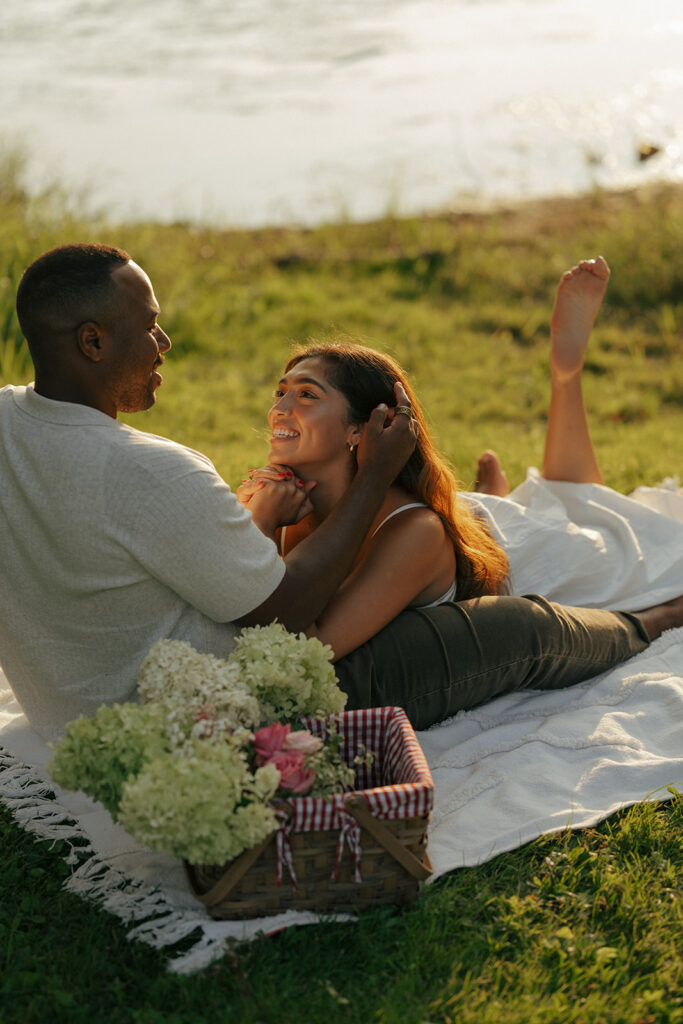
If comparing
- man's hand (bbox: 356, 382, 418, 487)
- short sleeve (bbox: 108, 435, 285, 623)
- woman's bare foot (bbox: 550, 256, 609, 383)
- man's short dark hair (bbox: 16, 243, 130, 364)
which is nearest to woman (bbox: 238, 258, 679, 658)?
man's hand (bbox: 356, 382, 418, 487)

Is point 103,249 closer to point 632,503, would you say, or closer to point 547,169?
point 632,503

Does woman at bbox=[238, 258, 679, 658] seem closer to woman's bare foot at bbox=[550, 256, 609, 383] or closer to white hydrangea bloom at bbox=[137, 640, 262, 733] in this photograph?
white hydrangea bloom at bbox=[137, 640, 262, 733]

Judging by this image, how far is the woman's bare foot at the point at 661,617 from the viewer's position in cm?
416

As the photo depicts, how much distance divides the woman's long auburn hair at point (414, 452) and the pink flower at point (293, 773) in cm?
134

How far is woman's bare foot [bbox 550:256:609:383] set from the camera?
4672mm

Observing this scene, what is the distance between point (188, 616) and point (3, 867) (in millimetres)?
867

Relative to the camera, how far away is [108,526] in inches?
106

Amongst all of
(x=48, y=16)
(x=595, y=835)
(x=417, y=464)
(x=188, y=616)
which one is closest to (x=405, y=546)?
(x=417, y=464)

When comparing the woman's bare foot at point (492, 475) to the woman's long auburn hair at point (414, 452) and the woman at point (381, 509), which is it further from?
the woman's long auburn hair at point (414, 452)

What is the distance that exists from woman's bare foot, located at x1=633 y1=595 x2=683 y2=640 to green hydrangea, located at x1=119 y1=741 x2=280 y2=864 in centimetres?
224

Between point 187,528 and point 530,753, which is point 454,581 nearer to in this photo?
point 530,753

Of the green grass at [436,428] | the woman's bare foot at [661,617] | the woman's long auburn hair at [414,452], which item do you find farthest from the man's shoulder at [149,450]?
the woman's bare foot at [661,617]

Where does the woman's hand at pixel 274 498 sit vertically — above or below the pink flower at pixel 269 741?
above

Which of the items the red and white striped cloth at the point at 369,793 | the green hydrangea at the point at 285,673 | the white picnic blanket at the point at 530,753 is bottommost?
the white picnic blanket at the point at 530,753
